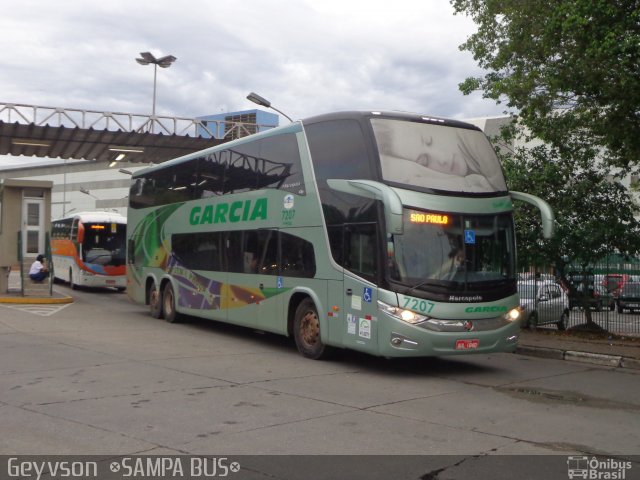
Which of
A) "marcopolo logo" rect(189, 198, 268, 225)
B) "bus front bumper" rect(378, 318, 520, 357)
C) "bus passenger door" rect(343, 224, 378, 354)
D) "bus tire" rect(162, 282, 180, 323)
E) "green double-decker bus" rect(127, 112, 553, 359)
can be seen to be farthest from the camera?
"bus tire" rect(162, 282, 180, 323)

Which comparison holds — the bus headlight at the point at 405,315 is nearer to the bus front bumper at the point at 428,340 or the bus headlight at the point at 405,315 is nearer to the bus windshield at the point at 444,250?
the bus front bumper at the point at 428,340

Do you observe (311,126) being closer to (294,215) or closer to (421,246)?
(294,215)

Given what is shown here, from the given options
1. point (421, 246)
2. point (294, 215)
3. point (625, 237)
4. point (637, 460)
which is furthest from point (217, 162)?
point (637, 460)

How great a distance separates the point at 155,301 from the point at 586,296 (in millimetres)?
11073

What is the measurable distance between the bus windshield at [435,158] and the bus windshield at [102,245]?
20886 millimetres

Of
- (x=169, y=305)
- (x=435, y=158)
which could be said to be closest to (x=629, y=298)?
(x=435, y=158)

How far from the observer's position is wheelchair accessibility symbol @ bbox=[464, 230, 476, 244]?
11141 millimetres

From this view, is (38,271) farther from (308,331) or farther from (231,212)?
(308,331)

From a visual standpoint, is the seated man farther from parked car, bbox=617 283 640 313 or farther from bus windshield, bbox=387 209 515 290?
parked car, bbox=617 283 640 313

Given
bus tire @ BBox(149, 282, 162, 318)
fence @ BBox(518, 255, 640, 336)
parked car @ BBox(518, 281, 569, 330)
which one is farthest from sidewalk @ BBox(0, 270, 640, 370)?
bus tire @ BBox(149, 282, 162, 318)

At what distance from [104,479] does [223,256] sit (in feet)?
33.5

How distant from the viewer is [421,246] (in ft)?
35.7

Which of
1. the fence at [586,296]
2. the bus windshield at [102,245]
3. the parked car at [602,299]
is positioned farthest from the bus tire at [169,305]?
the bus windshield at [102,245]

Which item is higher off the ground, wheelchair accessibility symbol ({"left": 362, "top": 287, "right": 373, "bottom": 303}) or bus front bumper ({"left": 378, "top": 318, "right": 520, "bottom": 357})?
wheelchair accessibility symbol ({"left": 362, "top": 287, "right": 373, "bottom": 303})
